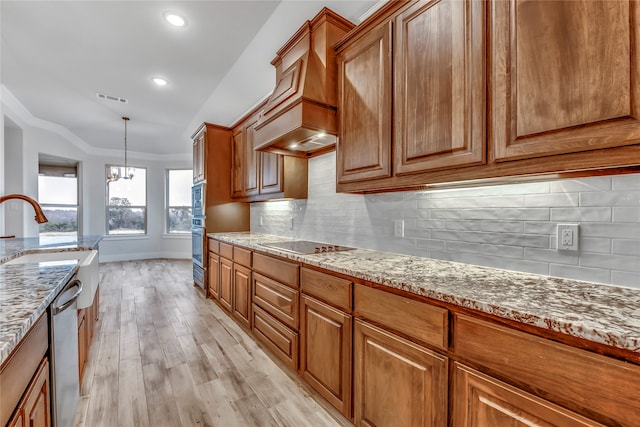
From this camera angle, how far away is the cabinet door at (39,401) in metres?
0.81

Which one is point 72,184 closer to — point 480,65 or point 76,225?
point 76,225

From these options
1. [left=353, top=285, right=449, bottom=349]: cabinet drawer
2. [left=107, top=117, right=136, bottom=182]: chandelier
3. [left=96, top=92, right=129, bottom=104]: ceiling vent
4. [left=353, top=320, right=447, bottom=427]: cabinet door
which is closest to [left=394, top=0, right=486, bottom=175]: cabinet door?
[left=353, top=285, right=449, bottom=349]: cabinet drawer

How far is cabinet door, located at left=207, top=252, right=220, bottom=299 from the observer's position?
134 inches

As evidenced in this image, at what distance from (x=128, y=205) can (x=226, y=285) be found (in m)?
4.92

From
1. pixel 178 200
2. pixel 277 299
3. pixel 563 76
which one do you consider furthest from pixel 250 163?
pixel 178 200

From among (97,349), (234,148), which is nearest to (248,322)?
(97,349)

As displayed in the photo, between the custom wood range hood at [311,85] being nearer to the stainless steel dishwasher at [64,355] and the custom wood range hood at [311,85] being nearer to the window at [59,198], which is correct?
the stainless steel dishwasher at [64,355]

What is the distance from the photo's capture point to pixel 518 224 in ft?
4.47

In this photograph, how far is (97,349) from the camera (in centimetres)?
237

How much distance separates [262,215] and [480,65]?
10.0 feet

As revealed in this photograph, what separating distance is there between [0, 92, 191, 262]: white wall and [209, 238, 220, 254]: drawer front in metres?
2.76

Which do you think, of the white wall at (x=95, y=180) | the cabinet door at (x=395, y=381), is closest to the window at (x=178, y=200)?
the white wall at (x=95, y=180)

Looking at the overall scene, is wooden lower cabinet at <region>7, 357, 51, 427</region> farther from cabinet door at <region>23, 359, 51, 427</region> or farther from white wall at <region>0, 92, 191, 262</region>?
white wall at <region>0, 92, 191, 262</region>

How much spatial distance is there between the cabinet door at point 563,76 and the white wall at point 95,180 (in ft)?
18.0
